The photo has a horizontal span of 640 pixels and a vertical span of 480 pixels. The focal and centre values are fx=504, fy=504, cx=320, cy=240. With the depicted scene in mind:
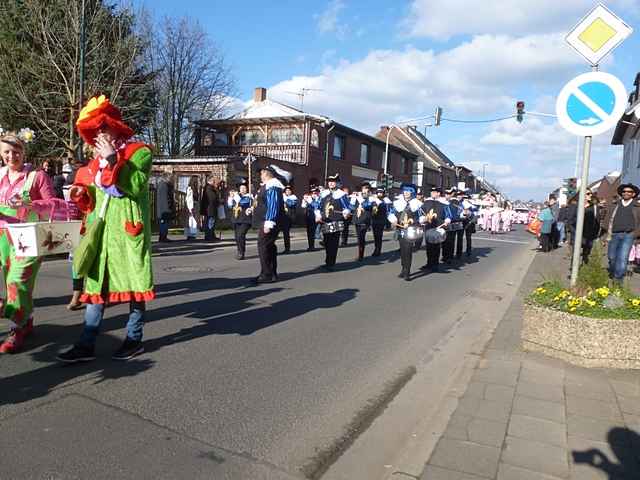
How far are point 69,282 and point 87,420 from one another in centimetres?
501

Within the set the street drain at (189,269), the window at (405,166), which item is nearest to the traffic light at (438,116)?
the window at (405,166)

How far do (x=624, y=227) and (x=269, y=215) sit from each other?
6833 mm

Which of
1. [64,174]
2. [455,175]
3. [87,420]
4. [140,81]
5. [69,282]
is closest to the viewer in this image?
[87,420]

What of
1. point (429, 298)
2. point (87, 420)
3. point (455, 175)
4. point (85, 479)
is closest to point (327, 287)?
point (429, 298)

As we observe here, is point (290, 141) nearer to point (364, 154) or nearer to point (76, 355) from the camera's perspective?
point (364, 154)

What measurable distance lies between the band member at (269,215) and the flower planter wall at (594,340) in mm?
4690

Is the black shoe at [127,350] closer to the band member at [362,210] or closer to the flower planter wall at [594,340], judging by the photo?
the flower planter wall at [594,340]

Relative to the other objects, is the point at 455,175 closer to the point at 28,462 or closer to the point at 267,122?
the point at 267,122

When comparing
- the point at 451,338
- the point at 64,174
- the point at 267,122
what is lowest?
the point at 451,338

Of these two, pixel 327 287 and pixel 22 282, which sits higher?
pixel 22 282

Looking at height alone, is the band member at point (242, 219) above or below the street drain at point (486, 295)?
above

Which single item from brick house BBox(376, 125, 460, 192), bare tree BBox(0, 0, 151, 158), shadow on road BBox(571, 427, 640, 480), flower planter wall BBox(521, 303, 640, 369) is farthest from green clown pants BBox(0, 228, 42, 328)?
brick house BBox(376, 125, 460, 192)

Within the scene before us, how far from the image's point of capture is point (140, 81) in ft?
78.8

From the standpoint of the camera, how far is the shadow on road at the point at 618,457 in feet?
9.37
